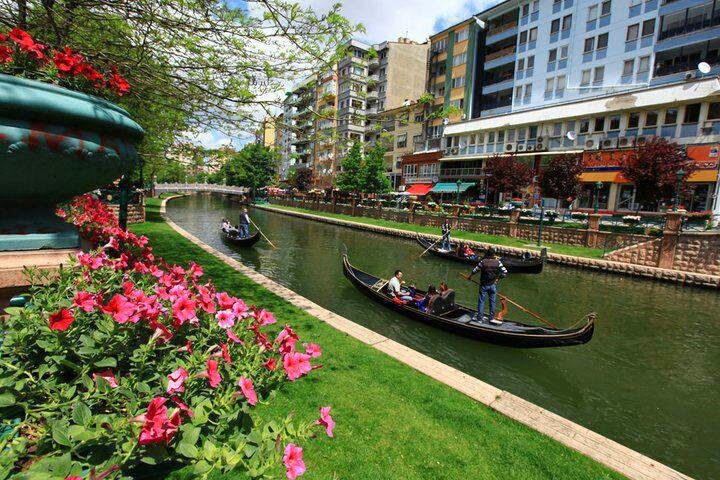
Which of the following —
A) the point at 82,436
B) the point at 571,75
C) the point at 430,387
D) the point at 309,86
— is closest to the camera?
the point at 82,436

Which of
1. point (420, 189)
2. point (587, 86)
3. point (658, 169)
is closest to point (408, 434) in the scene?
point (658, 169)

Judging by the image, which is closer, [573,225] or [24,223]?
[24,223]

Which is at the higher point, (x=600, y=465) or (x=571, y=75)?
(x=571, y=75)

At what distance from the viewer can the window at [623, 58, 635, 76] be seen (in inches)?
1199

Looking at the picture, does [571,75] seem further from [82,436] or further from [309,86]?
[82,436]

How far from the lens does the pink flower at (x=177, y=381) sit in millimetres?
1719

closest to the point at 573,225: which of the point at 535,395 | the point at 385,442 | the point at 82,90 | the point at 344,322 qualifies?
the point at 535,395

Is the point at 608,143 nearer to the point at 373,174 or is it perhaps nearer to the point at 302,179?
the point at 373,174

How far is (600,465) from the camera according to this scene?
4262 millimetres

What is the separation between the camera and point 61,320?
5.90 ft

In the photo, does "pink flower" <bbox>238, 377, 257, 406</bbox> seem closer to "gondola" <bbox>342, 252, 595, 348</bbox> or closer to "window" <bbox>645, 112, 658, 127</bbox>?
"gondola" <bbox>342, 252, 595, 348</bbox>

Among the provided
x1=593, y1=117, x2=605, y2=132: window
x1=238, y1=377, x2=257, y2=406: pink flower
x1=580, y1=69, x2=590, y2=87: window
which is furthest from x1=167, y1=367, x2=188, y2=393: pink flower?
x1=580, y1=69, x2=590, y2=87: window

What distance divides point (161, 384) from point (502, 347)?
351 inches

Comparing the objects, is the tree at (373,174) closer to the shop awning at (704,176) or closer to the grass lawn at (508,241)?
the grass lawn at (508,241)
